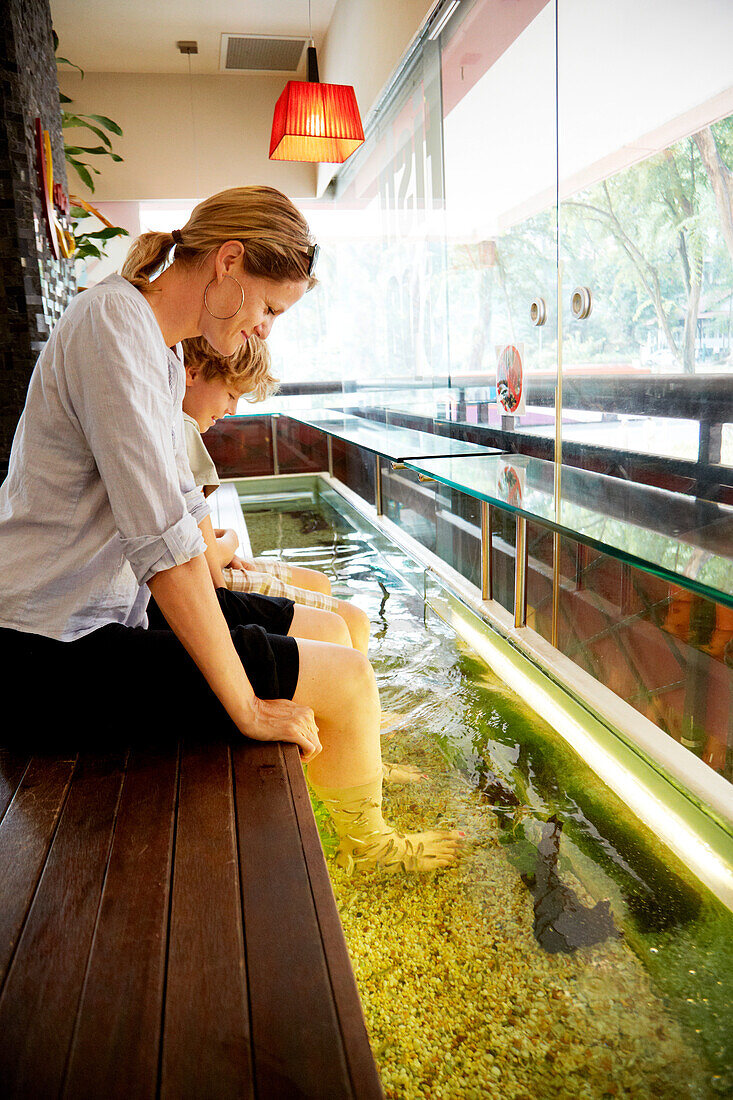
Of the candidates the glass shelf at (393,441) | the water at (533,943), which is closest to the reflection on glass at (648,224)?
the glass shelf at (393,441)

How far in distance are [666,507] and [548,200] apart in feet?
4.70

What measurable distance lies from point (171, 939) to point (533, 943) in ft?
2.58

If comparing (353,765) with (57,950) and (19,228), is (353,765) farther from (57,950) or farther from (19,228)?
(19,228)

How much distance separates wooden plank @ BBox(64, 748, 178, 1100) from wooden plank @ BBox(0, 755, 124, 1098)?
0.01 m

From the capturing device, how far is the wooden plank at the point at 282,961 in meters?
0.69

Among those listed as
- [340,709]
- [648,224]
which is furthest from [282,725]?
[648,224]

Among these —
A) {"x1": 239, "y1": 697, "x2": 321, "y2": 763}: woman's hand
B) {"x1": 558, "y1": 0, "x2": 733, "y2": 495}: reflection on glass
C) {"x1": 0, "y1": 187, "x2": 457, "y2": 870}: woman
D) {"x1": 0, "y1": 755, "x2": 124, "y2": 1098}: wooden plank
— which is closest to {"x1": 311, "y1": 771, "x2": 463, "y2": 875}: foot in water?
{"x1": 0, "y1": 187, "x2": 457, "y2": 870}: woman

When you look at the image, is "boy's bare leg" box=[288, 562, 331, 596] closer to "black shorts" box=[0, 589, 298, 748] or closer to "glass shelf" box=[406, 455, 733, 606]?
"glass shelf" box=[406, 455, 733, 606]

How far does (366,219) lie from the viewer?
5.80 m

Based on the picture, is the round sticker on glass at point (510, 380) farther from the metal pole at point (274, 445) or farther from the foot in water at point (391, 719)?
the metal pole at point (274, 445)

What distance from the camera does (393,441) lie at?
346 cm

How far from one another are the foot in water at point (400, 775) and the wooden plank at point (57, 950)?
909 mm

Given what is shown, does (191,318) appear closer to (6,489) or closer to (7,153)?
(6,489)

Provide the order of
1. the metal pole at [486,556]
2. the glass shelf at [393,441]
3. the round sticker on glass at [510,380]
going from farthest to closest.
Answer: the metal pole at [486,556], the round sticker on glass at [510,380], the glass shelf at [393,441]
